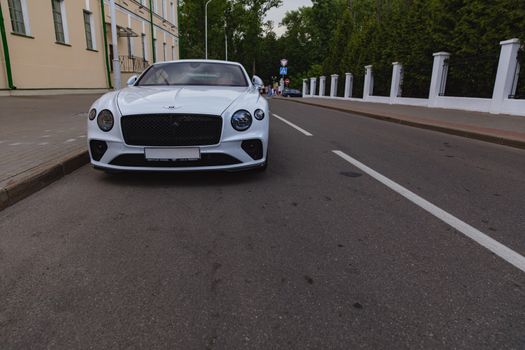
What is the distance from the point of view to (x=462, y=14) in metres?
16.1

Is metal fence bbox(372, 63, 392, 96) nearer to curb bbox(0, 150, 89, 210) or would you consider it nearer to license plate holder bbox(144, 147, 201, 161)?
curb bbox(0, 150, 89, 210)

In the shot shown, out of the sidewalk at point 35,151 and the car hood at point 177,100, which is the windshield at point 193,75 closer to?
the car hood at point 177,100

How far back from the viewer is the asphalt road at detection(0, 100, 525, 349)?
1.82 m

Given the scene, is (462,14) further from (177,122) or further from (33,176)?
(33,176)

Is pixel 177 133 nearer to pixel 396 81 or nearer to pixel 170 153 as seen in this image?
pixel 170 153

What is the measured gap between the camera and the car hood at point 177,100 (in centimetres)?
399

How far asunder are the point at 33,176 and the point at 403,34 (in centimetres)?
2194

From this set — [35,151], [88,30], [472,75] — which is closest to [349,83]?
[472,75]

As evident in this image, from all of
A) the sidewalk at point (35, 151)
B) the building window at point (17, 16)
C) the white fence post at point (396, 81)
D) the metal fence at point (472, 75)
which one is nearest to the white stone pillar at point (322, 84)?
the white fence post at point (396, 81)

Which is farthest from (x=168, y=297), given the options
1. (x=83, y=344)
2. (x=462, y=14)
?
(x=462, y=14)

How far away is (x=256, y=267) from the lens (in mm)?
2436

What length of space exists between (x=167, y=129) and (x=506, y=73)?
13497mm

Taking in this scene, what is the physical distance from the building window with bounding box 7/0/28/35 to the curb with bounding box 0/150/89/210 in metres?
12.7

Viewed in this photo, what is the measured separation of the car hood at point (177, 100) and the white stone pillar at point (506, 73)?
12.3 meters
